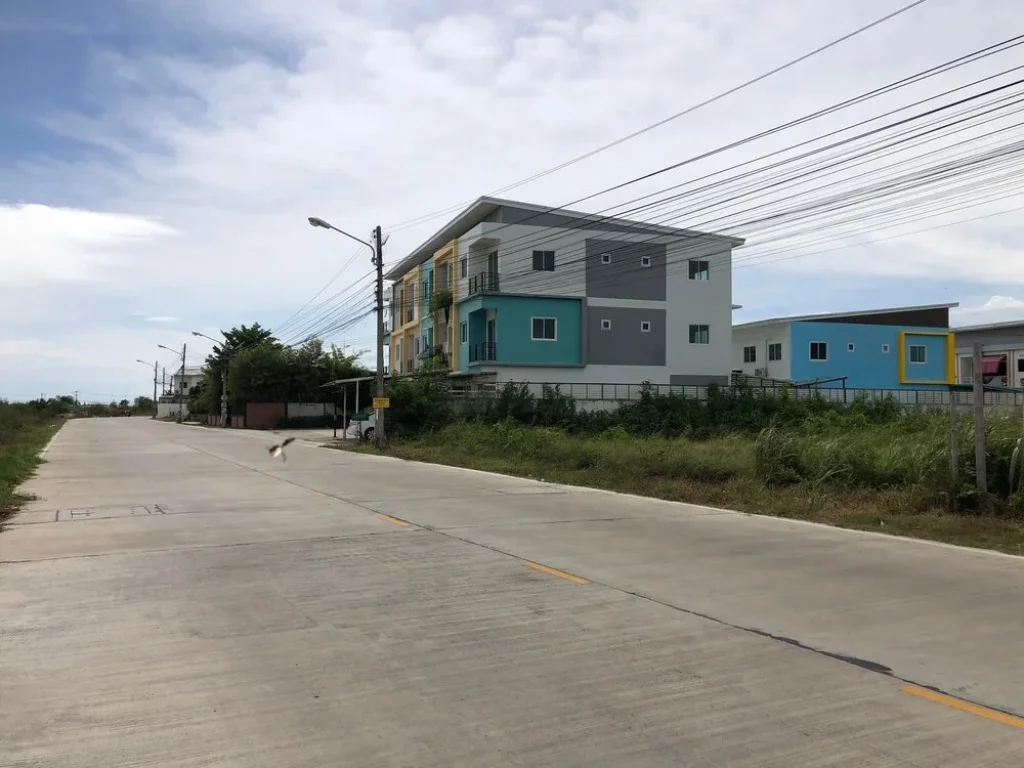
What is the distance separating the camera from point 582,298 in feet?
150

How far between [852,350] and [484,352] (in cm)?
2540

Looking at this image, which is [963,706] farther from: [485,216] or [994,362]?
[994,362]

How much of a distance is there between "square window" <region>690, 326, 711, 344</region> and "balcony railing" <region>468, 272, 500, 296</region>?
12.1 meters

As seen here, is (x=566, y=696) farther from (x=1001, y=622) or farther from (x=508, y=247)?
(x=508, y=247)

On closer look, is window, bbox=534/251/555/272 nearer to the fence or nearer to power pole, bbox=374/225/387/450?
the fence

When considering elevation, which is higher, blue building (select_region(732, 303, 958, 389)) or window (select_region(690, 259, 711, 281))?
window (select_region(690, 259, 711, 281))

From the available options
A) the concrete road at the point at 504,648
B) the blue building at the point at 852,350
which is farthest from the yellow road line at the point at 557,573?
the blue building at the point at 852,350

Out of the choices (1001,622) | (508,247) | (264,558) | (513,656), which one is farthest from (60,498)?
(508,247)

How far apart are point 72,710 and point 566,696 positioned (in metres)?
2.93

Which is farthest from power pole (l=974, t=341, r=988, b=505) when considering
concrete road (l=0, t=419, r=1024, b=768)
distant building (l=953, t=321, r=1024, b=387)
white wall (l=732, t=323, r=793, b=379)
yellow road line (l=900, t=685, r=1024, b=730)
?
distant building (l=953, t=321, r=1024, b=387)

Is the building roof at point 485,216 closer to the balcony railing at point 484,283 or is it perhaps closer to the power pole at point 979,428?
the balcony railing at point 484,283

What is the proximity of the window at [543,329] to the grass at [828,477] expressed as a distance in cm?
2073

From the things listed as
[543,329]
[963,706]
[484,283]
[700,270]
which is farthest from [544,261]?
[963,706]

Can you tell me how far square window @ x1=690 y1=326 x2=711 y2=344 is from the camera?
1908 inches
